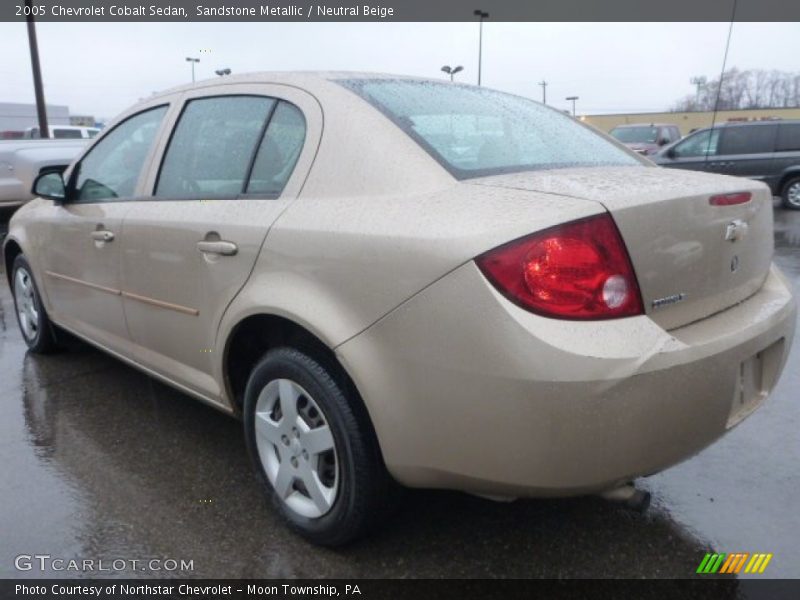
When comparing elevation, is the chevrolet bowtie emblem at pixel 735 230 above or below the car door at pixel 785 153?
above

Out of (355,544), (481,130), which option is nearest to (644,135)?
(481,130)

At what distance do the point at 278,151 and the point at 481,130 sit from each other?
752 millimetres

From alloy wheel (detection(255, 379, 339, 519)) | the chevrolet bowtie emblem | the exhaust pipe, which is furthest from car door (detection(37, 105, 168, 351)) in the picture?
the chevrolet bowtie emblem

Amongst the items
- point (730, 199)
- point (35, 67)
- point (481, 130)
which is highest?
point (35, 67)

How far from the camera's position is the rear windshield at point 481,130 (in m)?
2.32

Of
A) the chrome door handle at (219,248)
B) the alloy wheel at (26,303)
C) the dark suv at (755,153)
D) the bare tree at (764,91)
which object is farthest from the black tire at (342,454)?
the bare tree at (764,91)

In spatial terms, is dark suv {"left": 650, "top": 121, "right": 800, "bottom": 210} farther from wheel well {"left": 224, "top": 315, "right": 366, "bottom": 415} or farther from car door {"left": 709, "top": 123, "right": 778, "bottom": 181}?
wheel well {"left": 224, "top": 315, "right": 366, "bottom": 415}

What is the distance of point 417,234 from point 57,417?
8.38 ft

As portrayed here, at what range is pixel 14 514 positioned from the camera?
2668mm

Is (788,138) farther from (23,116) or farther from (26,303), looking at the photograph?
(23,116)

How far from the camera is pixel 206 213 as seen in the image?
8.81ft

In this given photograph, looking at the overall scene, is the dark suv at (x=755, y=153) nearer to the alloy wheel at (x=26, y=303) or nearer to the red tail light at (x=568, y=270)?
the alloy wheel at (x=26, y=303)

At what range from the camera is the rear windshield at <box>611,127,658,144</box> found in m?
19.8

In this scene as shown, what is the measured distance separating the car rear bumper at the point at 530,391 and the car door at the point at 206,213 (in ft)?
2.35
